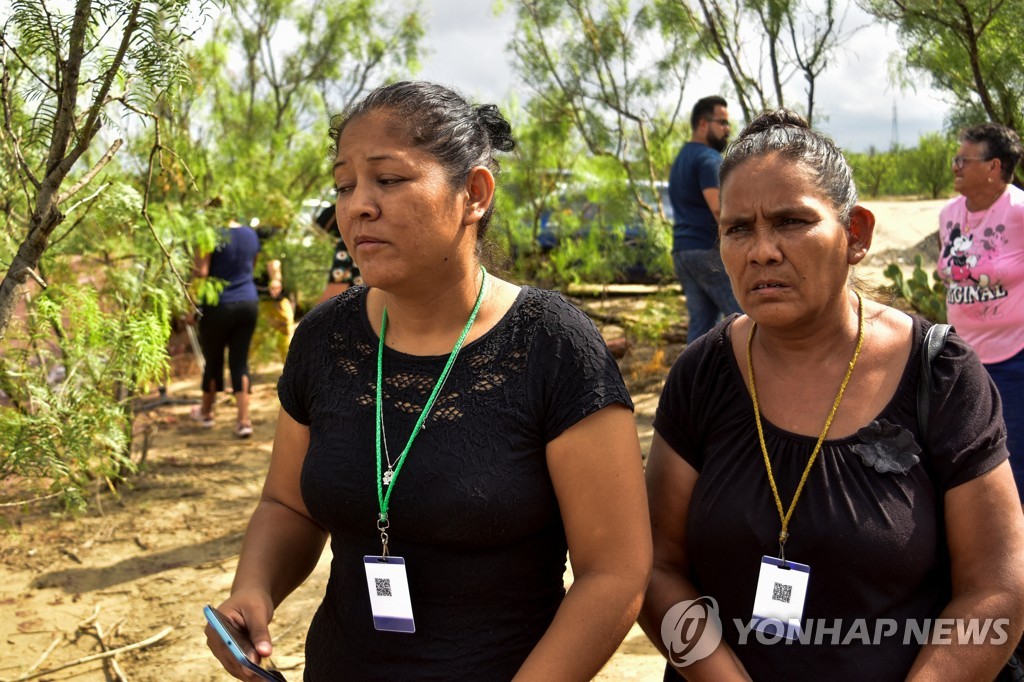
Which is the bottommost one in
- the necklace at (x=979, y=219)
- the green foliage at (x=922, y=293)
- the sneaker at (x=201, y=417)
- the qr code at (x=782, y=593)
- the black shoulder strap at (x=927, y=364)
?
the sneaker at (x=201, y=417)

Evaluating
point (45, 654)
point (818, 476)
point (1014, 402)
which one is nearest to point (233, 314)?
point (45, 654)

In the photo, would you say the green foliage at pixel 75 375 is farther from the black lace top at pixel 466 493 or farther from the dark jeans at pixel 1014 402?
the dark jeans at pixel 1014 402

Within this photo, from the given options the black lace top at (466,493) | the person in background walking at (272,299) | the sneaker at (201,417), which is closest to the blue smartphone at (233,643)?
the black lace top at (466,493)

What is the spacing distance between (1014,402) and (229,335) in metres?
5.33

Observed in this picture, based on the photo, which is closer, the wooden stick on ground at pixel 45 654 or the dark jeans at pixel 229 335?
the wooden stick on ground at pixel 45 654

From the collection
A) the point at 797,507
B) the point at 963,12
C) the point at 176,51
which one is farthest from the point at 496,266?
the point at 963,12

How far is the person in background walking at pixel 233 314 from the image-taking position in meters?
6.88

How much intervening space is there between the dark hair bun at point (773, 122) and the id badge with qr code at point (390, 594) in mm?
1118

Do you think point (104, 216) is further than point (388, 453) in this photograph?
Yes

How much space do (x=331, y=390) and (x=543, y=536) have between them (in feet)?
1.68

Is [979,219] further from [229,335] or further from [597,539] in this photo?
[229,335]

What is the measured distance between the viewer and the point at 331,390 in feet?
6.46

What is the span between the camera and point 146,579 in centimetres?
461

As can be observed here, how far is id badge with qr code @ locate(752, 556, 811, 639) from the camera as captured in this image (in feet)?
5.73
